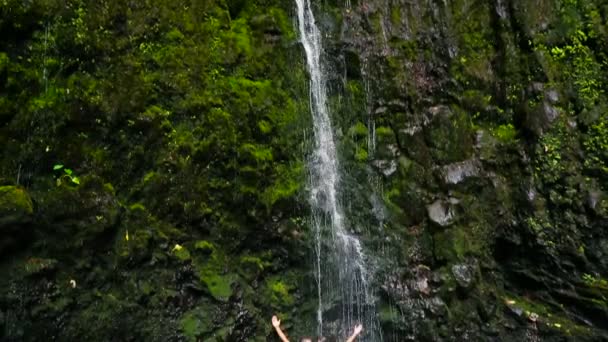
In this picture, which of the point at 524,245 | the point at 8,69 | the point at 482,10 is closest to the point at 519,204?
the point at 524,245

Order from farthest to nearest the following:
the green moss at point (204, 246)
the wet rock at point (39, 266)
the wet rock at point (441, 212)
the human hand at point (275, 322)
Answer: the wet rock at point (441, 212)
the human hand at point (275, 322)
the green moss at point (204, 246)
the wet rock at point (39, 266)

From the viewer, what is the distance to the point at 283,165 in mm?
5938

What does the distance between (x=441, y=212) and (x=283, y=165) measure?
2.06 metres

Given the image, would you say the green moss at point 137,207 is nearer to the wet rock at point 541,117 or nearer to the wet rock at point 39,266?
the wet rock at point 39,266

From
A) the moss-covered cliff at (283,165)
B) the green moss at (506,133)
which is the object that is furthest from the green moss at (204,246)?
the green moss at (506,133)

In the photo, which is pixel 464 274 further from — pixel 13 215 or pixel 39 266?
pixel 13 215

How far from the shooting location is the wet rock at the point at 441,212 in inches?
242

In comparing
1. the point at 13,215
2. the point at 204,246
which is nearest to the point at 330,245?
the point at 204,246

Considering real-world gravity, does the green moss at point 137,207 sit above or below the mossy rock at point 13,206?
below

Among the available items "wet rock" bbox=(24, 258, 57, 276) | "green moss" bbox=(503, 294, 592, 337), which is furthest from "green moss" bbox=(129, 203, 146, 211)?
"green moss" bbox=(503, 294, 592, 337)

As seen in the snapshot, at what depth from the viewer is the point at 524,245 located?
6105 mm

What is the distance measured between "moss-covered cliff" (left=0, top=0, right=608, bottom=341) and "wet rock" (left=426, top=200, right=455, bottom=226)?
27 millimetres

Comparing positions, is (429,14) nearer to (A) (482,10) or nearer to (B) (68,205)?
(A) (482,10)

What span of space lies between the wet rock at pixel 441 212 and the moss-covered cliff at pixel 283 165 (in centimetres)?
3
